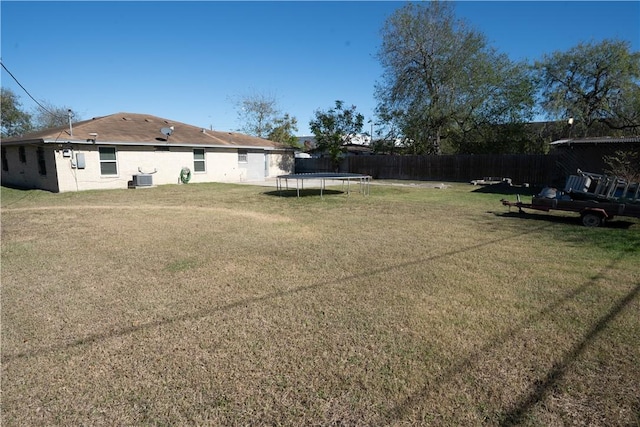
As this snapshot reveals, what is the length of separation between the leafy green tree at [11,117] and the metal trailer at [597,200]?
52286 mm

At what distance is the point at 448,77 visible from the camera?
933 inches

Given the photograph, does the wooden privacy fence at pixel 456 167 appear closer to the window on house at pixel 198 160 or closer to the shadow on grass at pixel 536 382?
the window on house at pixel 198 160

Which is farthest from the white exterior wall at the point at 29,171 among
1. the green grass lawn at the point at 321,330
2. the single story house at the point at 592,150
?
the single story house at the point at 592,150

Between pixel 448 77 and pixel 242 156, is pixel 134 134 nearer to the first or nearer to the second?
pixel 242 156

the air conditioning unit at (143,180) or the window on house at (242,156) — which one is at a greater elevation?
the window on house at (242,156)

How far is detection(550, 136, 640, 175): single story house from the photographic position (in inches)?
498

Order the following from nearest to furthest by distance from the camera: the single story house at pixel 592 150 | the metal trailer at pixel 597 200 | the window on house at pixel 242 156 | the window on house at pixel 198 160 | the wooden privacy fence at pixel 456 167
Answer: the metal trailer at pixel 597 200 → the single story house at pixel 592 150 → the wooden privacy fence at pixel 456 167 → the window on house at pixel 198 160 → the window on house at pixel 242 156

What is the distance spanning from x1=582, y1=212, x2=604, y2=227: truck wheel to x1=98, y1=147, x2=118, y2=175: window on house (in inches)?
678

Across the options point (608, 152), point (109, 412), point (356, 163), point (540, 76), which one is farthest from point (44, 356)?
point (540, 76)

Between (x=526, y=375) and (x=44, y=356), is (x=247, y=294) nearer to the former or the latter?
(x=44, y=356)

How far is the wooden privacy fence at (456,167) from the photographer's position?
1859 centimetres

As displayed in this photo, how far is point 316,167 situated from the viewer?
1109 inches

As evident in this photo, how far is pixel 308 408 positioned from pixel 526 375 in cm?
160

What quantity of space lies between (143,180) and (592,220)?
16.5 meters
